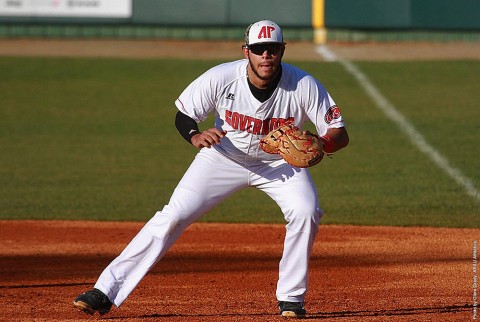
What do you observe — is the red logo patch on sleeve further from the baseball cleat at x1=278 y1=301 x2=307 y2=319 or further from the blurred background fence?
the blurred background fence

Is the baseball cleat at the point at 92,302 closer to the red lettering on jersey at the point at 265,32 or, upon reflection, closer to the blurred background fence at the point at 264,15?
the red lettering on jersey at the point at 265,32

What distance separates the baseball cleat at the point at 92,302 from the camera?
5879mm

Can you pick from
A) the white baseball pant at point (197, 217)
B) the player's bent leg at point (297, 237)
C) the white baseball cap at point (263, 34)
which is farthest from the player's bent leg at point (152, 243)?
the white baseball cap at point (263, 34)

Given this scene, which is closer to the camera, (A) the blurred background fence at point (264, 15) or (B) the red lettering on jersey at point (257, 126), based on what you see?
(B) the red lettering on jersey at point (257, 126)

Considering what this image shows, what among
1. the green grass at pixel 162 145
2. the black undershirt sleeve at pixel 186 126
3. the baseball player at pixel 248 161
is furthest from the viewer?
the green grass at pixel 162 145

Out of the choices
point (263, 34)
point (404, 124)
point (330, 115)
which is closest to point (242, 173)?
point (330, 115)

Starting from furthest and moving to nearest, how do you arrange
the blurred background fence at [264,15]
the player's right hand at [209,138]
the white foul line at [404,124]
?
the blurred background fence at [264,15] → the white foul line at [404,124] → the player's right hand at [209,138]

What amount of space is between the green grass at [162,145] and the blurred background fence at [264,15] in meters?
0.89

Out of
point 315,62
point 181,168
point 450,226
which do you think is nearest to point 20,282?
point 450,226

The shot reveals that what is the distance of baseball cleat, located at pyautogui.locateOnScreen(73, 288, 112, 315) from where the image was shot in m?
5.88

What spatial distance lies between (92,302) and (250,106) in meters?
1.52

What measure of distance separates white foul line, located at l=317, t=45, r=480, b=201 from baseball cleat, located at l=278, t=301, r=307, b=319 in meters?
5.23

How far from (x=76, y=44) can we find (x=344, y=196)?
450 inches

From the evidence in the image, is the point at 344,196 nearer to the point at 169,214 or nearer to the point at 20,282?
the point at 20,282
